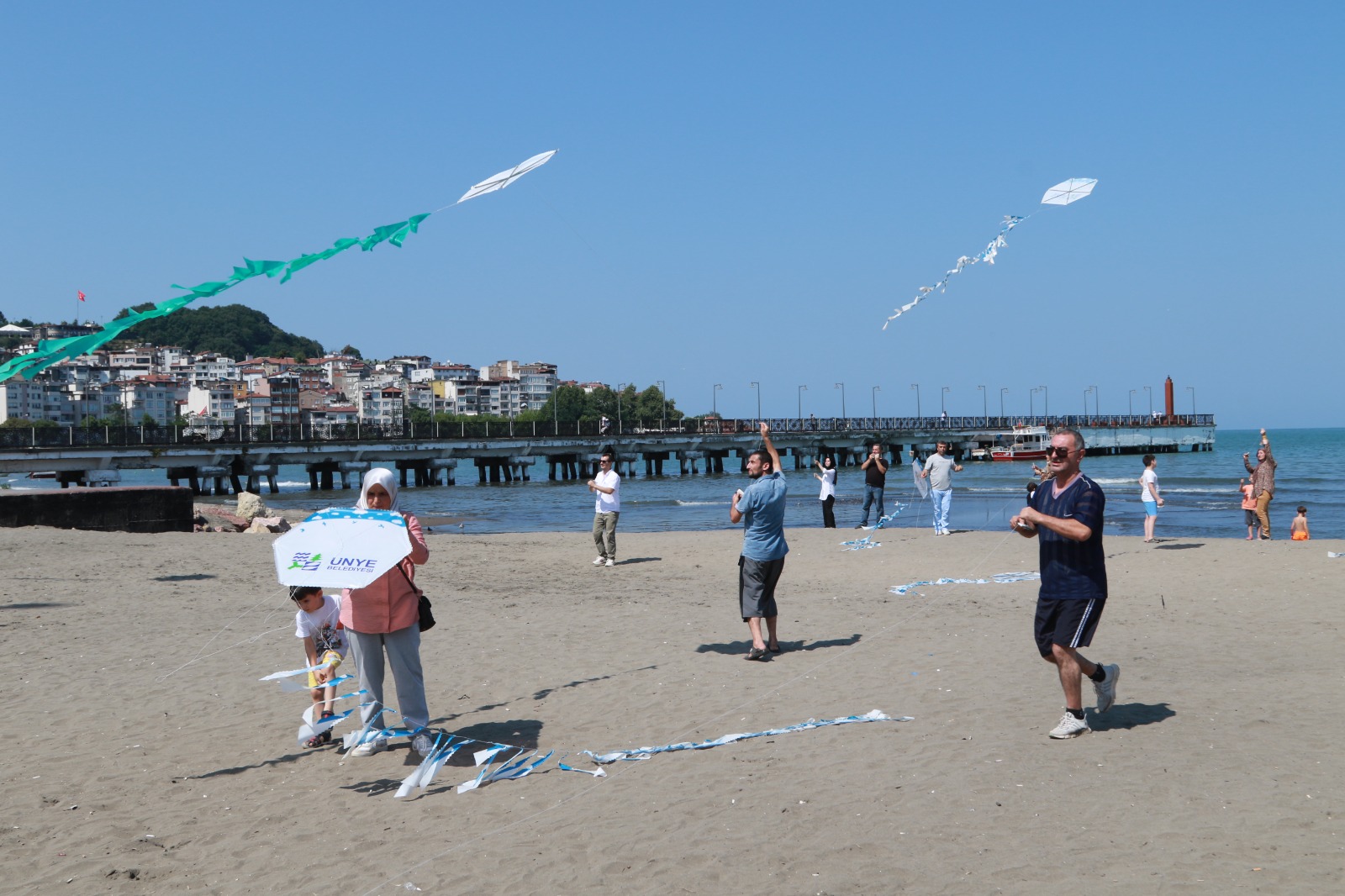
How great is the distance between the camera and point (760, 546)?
8445 millimetres

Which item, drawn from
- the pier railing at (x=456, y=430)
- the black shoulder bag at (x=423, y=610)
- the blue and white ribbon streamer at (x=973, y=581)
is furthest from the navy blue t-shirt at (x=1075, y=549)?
the pier railing at (x=456, y=430)

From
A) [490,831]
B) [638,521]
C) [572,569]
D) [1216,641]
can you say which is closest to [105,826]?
[490,831]

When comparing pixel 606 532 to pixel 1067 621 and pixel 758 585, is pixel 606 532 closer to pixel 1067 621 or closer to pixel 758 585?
pixel 758 585

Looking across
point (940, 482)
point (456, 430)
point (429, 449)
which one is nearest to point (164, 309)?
point (940, 482)

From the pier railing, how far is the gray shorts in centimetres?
5418

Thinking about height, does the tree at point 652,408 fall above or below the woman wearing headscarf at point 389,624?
above

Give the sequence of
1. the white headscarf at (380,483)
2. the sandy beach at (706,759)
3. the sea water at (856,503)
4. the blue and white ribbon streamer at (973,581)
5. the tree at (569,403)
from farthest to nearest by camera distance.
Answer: the tree at (569,403) < the sea water at (856,503) < the blue and white ribbon streamer at (973,581) < the white headscarf at (380,483) < the sandy beach at (706,759)

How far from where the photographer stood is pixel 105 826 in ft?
16.3

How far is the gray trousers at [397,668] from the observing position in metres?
5.73

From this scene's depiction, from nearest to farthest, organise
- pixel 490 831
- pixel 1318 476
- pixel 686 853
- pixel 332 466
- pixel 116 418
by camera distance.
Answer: pixel 686 853 → pixel 490 831 → pixel 1318 476 → pixel 332 466 → pixel 116 418

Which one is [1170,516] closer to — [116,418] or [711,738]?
[711,738]

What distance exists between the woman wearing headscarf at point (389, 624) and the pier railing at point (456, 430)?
55.3 m

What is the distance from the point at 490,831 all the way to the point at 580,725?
1.83 meters

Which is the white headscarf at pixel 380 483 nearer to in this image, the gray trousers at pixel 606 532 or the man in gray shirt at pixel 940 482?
the gray trousers at pixel 606 532
